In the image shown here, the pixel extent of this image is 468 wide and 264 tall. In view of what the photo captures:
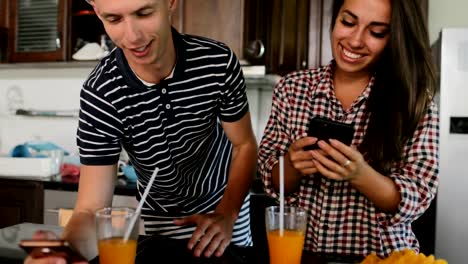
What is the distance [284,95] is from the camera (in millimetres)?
1432

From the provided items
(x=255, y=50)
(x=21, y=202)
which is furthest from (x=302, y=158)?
(x=21, y=202)

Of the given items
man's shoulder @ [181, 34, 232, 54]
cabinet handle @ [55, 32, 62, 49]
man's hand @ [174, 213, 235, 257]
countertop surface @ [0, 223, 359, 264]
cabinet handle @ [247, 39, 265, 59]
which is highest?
cabinet handle @ [55, 32, 62, 49]

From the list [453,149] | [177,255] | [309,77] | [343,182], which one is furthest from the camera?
[453,149]

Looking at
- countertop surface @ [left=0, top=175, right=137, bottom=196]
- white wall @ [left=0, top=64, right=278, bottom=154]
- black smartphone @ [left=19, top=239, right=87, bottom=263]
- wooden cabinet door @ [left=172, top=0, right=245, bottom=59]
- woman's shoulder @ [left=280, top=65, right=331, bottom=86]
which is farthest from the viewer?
white wall @ [left=0, top=64, right=278, bottom=154]

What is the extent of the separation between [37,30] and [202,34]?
44.1 inches

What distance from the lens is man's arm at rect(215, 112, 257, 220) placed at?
143 cm

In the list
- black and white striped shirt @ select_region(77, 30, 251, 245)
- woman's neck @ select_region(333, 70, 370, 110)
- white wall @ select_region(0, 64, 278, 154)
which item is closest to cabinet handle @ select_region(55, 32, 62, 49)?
white wall @ select_region(0, 64, 278, 154)

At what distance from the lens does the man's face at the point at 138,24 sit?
116cm

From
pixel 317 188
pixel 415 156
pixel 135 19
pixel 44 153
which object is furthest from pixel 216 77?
pixel 44 153

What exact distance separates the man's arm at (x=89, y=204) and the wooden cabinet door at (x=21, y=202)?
161 cm

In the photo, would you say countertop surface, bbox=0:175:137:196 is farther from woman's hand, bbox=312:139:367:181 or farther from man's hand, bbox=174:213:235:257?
woman's hand, bbox=312:139:367:181

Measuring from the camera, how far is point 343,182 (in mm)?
1343

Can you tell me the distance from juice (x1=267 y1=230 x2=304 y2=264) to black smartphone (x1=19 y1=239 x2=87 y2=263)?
1.28 feet

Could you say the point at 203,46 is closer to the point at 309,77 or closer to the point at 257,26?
the point at 309,77
